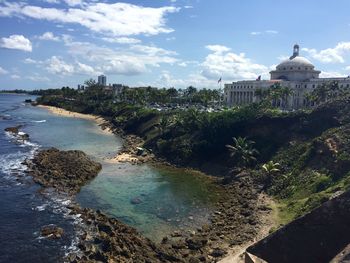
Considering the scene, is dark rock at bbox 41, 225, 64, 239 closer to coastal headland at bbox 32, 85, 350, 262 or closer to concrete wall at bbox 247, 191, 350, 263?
coastal headland at bbox 32, 85, 350, 262

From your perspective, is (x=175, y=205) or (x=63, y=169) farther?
(x=63, y=169)

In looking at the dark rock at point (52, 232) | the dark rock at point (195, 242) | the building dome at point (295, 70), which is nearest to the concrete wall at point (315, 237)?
the dark rock at point (195, 242)

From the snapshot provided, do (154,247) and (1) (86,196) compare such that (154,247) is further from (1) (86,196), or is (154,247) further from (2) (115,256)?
(1) (86,196)

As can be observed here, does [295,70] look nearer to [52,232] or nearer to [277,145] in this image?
[277,145]

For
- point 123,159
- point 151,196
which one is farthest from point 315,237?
point 123,159

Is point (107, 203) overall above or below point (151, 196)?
below

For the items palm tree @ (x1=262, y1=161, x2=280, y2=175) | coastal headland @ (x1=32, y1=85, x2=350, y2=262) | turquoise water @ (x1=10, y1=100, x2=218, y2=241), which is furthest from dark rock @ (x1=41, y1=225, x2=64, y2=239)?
palm tree @ (x1=262, y1=161, x2=280, y2=175)

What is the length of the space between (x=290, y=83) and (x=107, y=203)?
99.9 meters

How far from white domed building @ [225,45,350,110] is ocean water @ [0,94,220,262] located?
71.5 m

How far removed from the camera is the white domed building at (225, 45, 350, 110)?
133 meters

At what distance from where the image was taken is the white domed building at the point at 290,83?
5246 inches

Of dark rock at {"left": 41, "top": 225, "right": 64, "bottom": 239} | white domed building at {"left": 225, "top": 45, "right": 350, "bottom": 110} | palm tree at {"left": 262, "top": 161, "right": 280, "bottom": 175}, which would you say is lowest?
dark rock at {"left": 41, "top": 225, "right": 64, "bottom": 239}

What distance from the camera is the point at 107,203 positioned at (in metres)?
52.1

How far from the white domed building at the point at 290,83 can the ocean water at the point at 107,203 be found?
71499 millimetres
